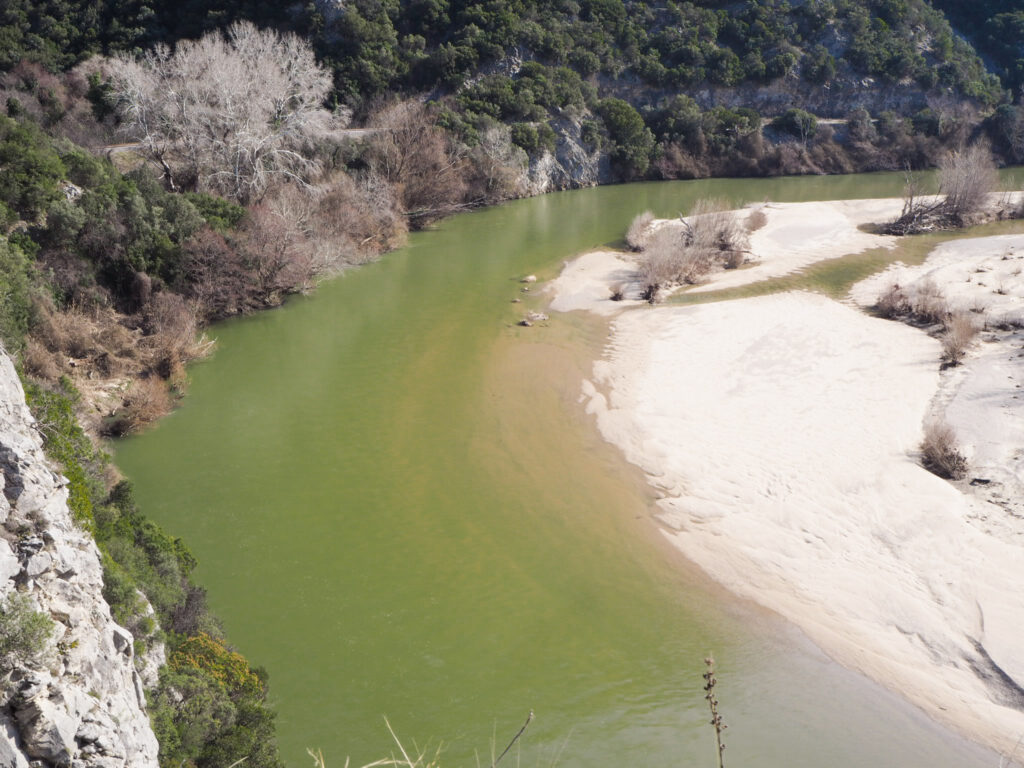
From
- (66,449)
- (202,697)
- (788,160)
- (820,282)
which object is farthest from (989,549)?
(788,160)

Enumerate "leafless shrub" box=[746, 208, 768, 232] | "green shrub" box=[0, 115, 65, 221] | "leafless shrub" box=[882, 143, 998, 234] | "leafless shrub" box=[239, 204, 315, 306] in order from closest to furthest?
"green shrub" box=[0, 115, 65, 221] < "leafless shrub" box=[239, 204, 315, 306] < "leafless shrub" box=[746, 208, 768, 232] < "leafless shrub" box=[882, 143, 998, 234]

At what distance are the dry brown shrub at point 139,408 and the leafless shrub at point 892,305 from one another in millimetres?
22852

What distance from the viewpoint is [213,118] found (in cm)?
2720

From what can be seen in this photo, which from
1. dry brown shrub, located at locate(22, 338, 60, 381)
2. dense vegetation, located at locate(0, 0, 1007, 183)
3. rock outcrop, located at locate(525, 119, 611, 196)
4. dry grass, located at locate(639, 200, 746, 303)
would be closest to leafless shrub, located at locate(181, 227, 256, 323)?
dry brown shrub, located at locate(22, 338, 60, 381)

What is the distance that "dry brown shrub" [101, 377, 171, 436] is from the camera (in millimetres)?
17219

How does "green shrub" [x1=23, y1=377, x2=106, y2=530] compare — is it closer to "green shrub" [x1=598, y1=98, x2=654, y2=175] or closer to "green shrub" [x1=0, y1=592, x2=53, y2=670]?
"green shrub" [x1=0, y1=592, x2=53, y2=670]

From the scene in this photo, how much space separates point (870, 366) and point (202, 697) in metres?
18.7

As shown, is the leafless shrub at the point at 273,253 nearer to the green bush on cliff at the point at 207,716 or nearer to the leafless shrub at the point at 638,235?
the leafless shrub at the point at 638,235

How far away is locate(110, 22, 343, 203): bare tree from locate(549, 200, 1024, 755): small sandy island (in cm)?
1411

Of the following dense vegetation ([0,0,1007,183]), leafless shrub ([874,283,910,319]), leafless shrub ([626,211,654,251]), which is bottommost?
leafless shrub ([874,283,910,319])

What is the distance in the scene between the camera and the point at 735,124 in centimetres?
5303

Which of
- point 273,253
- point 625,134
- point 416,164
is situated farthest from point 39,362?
point 625,134

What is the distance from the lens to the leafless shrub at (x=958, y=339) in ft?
65.8

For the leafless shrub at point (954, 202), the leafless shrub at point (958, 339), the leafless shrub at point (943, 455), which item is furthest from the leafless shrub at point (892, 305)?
the leafless shrub at point (954, 202)
